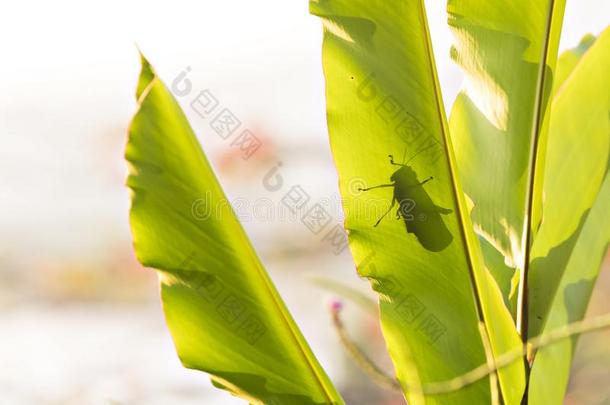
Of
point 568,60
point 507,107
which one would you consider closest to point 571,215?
point 507,107

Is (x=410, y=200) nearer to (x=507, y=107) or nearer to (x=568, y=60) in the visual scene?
(x=507, y=107)

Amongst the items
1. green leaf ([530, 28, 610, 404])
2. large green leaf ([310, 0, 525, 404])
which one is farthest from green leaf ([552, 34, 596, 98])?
large green leaf ([310, 0, 525, 404])

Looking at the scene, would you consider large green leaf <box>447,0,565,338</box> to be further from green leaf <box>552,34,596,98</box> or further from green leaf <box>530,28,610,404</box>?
green leaf <box>552,34,596,98</box>

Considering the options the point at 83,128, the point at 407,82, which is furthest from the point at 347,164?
the point at 83,128

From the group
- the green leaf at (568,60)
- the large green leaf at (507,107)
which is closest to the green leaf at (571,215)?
the large green leaf at (507,107)

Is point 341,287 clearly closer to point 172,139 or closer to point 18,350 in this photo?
point 172,139
